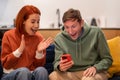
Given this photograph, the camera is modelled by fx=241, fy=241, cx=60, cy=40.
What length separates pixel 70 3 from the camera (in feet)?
11.2

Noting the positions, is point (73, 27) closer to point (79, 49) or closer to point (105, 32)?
point (79, 49)

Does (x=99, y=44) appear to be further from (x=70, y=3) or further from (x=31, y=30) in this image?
(x=70, y=3)

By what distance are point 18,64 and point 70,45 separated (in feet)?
1.54

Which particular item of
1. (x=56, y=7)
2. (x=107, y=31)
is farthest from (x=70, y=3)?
(x=107, y=31)

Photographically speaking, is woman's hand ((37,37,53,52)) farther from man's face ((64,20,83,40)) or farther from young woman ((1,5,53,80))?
man's face ((64,20,83,40))

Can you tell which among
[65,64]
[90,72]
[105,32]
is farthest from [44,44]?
[105,32]

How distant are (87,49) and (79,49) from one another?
68 millimetres

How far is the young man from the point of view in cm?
191

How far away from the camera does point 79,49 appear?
2037 mm

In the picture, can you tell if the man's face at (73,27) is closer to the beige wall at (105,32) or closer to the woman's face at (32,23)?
the woman's face at (32,23)

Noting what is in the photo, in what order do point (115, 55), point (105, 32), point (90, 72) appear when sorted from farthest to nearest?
point (105, 32)
point (115, 55)
point (90, 72)

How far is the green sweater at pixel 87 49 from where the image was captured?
200 centimetres

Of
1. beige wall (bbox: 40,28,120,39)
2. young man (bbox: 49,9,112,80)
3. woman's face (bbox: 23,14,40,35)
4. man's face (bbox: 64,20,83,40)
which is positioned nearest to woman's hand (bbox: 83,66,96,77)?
young man (bbox: 49,9,112,80)

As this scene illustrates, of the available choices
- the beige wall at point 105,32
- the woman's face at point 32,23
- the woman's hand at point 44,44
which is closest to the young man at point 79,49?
the woman's hand at point 44,44
